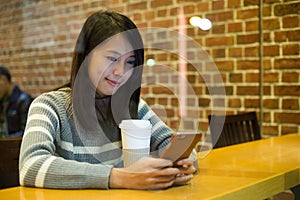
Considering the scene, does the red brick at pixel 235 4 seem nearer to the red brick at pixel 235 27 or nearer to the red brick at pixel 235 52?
the red brick at pixel 235 27

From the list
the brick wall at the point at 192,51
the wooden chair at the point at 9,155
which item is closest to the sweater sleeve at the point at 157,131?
the wooden chair at the point at 9,155

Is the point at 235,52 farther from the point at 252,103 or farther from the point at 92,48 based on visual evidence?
the point at 92,48

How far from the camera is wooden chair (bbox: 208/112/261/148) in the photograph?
7.47 ft

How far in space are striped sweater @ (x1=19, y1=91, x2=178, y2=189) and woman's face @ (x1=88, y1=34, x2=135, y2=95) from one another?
0.38 ft

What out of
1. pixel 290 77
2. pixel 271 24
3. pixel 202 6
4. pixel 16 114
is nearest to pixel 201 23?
pixel 202 6

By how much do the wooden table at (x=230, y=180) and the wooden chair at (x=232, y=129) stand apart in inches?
10.8

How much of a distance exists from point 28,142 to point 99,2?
195 cm

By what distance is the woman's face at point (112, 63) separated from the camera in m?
1.42

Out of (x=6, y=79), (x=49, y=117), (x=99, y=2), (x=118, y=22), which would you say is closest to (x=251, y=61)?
(x=99, y=2)

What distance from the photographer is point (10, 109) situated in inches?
113

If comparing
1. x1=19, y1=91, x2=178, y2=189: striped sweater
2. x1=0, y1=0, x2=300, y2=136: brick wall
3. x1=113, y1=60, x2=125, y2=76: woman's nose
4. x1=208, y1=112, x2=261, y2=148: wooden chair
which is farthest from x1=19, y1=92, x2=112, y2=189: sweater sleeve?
x1=0, y1=0, x2=300, y2=136: brick wall

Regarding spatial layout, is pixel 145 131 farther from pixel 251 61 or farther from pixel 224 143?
pixel 251 61

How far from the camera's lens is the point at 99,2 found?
3.05 m

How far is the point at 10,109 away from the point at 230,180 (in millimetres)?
1890
